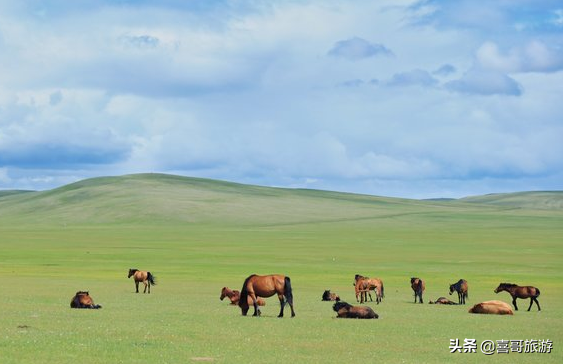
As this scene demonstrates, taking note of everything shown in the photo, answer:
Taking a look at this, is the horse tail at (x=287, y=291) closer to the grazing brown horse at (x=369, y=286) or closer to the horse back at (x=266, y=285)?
the horse back at (x=266, y=285)

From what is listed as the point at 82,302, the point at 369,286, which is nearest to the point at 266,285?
the point at 82,302

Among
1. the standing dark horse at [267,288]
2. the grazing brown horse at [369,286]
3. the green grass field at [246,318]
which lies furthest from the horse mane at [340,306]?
the grazing brown horse at [369,286]

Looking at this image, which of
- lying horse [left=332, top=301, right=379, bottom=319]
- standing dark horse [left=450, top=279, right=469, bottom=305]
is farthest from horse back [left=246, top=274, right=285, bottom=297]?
standing dark horse [left=450, top=279, right=469, bottom=305]

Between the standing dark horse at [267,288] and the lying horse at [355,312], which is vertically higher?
the standing dark horse at [267,288]

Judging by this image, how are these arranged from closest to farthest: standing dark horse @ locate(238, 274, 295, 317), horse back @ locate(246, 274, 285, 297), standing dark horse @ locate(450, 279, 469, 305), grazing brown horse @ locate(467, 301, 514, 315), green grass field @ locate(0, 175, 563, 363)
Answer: green grass field @ locate(0, 175, 563, 363), standing dark horse @ locate(238, 274, 295, 317), horse back @ locate(246, 274, 285, 297), grazing brown horse @ locate(467, 301, 514, 315), standing dark horse @ locate(450, 279, 469, 305)

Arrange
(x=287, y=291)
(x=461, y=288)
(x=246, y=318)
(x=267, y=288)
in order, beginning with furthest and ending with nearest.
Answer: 1. (x=461, y=288)
2. (x=267, y=288)
3. (x=287, y=291)
4. (x=246, y=318)

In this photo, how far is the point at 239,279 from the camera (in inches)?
1988

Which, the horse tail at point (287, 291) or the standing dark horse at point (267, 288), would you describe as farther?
the standing dark horse at point (267, 288)

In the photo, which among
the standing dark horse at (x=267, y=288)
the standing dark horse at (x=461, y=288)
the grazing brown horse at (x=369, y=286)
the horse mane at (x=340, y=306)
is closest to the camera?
the standing dark horse at (x=267, y=288)

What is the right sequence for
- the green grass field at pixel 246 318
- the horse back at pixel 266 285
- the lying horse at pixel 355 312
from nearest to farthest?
the green grass field at pixel 246 318 < the lying horse at pixel 355 312 < the horse back at pixel 266 285

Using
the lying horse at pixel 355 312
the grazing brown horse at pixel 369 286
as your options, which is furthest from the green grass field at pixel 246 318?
the grazing brown horse at pixel 369 286

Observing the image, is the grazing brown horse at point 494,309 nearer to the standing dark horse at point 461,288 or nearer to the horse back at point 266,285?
the standing dark horse at point 461,288

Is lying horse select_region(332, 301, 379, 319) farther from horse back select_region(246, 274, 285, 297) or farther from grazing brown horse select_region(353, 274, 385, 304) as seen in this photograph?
grazing brown horse select_region(353, 274, 385, 304)

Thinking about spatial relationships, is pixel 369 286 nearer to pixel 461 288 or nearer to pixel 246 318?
pixel 461 288
